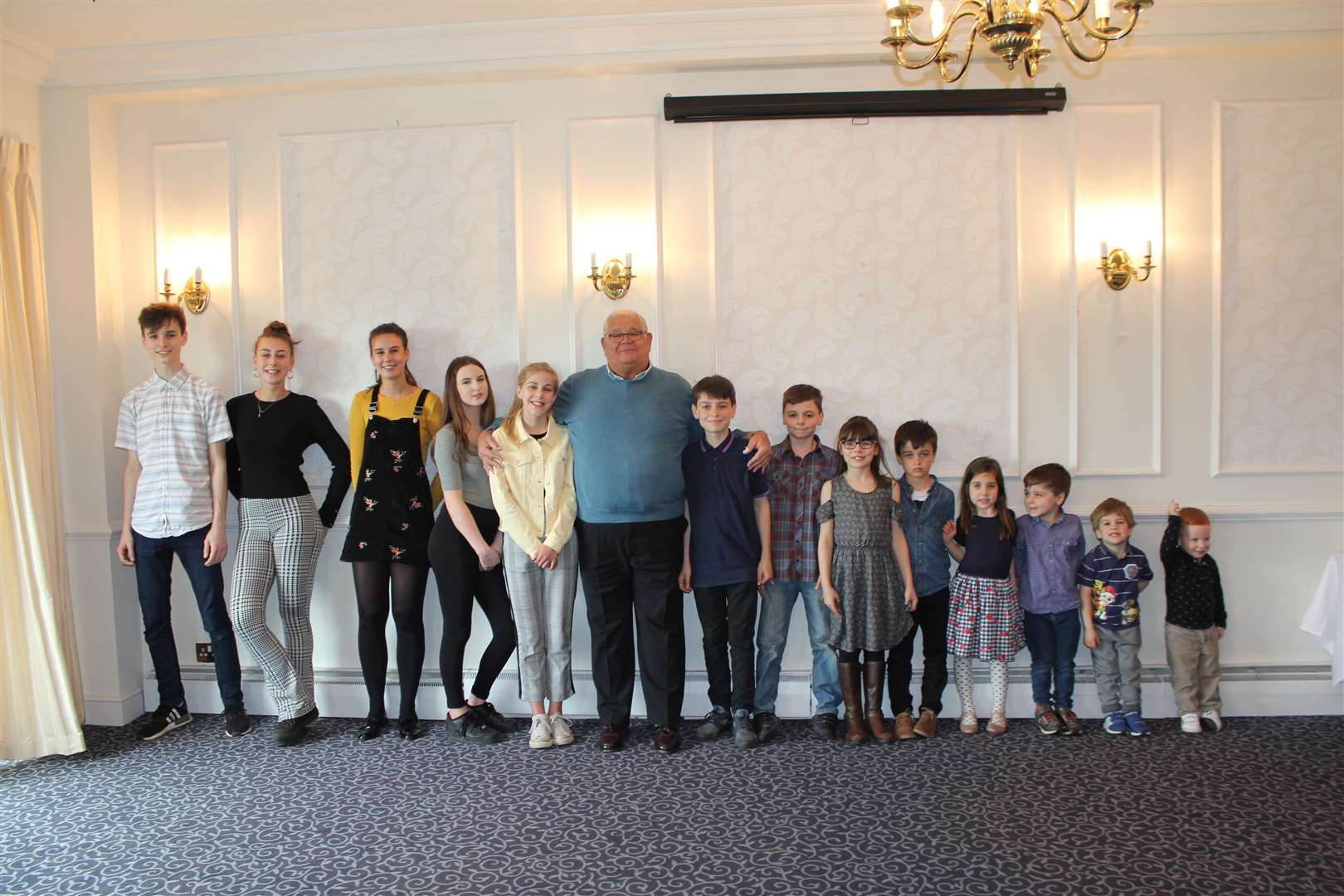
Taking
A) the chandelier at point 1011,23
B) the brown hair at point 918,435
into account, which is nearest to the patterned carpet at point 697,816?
the brown hair at point 918,435

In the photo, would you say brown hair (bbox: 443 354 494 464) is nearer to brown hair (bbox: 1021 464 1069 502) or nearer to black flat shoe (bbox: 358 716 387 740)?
black flat shoe (bbox: 358 716 387 740)

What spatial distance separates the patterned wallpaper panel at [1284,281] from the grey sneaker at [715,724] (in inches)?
103

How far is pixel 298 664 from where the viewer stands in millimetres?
3863

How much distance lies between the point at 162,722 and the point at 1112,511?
4.43m

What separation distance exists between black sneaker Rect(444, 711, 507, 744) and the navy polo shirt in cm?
111

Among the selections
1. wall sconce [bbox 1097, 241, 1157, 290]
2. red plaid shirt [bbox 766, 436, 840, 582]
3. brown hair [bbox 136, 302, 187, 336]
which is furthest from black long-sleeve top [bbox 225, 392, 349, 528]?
wall sconce [bbox 1097, 241, 1157, 290]

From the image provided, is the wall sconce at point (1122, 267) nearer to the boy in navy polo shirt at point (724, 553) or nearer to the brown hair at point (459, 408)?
the boy in navy polo shirt at point (724, 553)

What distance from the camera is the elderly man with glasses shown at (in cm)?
355

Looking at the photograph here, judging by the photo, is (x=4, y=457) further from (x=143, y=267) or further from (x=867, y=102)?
(x=867, y=102)

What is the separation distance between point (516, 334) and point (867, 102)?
197cm

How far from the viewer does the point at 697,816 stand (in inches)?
118

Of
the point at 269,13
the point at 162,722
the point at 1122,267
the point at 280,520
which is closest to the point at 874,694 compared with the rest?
the point at 1122,267

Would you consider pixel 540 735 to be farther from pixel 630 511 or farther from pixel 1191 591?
pixel 1191 591

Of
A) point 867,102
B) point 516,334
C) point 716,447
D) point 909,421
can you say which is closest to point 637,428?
point 716,447
